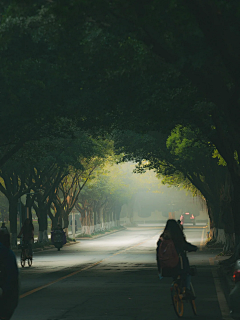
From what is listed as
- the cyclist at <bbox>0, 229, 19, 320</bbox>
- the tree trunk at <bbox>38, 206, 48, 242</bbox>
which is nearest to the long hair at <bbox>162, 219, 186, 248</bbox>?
the cyclist at <bbox>0, 229, 19, 320</bbox>

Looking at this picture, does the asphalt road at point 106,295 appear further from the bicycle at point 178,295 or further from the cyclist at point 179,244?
the cyclist at point 179,244

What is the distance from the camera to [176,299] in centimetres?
1104

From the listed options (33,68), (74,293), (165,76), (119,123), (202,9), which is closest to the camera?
(202,9)

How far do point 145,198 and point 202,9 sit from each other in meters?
155

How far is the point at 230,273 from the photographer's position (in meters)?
18.9

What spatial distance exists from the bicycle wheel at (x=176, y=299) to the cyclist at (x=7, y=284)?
4.53 metres

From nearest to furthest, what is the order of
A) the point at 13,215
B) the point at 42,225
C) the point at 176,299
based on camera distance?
the point at 176,299, the point at 13,215, the point at 42,225

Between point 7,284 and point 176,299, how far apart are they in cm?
480

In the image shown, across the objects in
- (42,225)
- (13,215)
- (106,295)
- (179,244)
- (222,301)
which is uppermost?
(13,215)

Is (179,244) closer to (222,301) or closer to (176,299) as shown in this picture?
(176,299)

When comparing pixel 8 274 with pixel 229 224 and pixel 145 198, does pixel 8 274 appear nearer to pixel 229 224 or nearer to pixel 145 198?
pixel 229 224

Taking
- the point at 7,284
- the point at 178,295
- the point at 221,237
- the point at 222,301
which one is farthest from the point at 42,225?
the point at 7,284

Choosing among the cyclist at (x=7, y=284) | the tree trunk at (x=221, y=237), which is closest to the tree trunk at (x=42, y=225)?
the tree trunk at (x=221, y=237)

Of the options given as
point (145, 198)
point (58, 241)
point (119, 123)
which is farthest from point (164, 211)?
point (119, 123)
